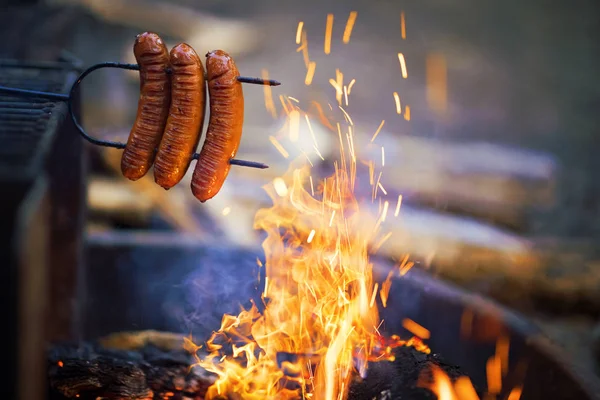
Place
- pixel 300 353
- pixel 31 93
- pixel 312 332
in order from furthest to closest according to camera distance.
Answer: pixel 312 332, pixel 300 353, pixel 31 93

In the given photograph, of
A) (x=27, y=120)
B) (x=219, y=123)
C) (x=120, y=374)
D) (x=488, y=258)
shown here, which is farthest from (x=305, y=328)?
(x=488, y=258)

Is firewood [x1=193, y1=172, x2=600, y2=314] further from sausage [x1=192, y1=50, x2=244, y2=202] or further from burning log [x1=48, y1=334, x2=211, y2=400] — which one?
sausage [x1=192, y1=50, x2=244, y2=202]

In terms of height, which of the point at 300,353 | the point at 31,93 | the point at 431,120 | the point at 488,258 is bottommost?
the point at 488,258

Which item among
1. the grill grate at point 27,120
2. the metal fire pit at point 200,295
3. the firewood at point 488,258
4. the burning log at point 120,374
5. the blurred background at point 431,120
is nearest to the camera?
the grill grate at point 27,120

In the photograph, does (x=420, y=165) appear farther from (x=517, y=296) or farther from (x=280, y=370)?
(x=280, y=370)

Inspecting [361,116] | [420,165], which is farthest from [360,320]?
[361,116]

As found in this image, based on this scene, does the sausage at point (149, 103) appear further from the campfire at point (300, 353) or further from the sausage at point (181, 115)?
the campfire at point (300, 353)

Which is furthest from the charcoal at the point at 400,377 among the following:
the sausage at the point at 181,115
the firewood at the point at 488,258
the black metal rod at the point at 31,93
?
the firewood at the point at 488,258

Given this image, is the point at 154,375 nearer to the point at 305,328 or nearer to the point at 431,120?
the point at 305,328
